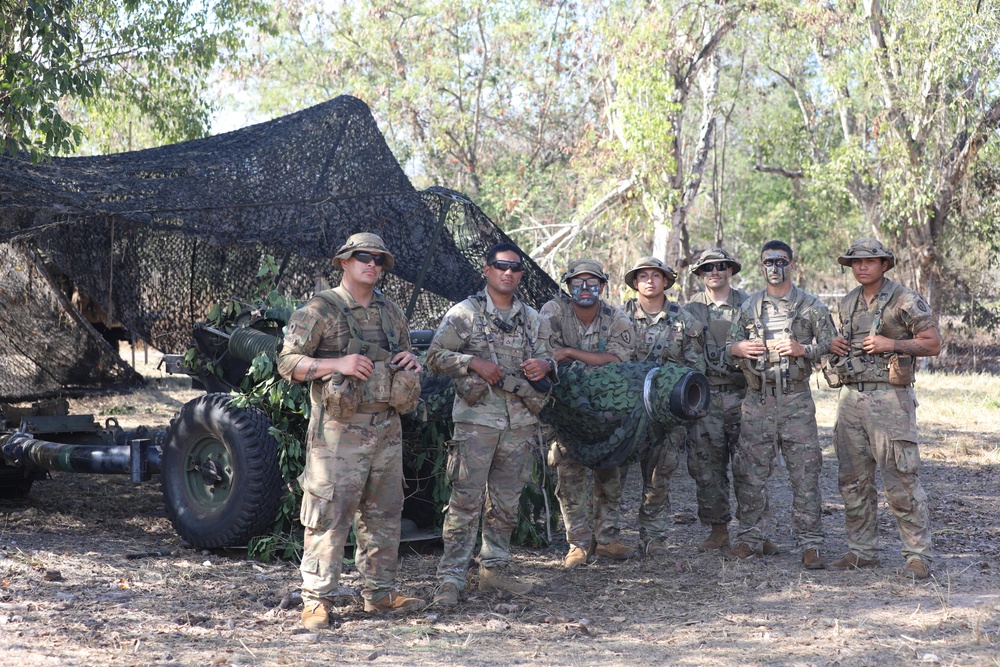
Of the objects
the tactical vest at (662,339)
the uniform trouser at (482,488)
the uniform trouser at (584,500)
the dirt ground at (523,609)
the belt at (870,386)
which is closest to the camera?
the dirt ground at (523,609)

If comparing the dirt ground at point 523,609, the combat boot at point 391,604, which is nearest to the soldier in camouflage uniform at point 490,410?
the combat boot at point 391,604

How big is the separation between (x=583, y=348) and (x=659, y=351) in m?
0.59

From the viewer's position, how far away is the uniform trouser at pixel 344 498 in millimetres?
4980

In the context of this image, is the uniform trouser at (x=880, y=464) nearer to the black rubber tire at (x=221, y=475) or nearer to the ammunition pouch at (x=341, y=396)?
the ammunition pouch at (x=341, y=396)

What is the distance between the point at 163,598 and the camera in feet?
17.5

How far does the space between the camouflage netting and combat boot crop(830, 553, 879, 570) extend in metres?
3.60

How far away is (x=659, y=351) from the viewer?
21.7ft

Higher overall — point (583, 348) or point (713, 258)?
point (713, 258)

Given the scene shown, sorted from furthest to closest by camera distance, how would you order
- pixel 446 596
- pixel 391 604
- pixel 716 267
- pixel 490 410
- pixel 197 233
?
pixel 197 233 < pixel 716 267 < pixel 490 410 < pixel 446 596 < pixel 391 604

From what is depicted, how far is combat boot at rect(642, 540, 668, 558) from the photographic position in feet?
21.4

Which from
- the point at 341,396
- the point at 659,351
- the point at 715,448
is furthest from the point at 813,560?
the point at 341,396

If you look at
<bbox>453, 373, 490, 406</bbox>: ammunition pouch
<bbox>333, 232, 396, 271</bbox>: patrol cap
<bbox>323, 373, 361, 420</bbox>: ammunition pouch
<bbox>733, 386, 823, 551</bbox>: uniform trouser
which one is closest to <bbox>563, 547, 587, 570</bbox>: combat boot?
<bbox>733, 386, 823, 551</bbox>: uniform trouser

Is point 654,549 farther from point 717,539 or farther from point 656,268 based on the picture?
point 656,268

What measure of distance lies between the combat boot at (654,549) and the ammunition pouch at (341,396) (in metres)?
2.47
